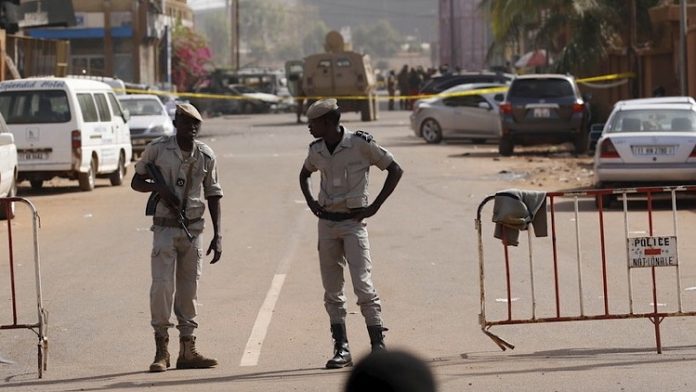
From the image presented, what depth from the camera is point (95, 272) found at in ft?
45.3

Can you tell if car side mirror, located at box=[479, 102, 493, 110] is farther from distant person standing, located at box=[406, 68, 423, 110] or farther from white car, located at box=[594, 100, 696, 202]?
distant person standing, located at box=[406, 68, 423, 110]

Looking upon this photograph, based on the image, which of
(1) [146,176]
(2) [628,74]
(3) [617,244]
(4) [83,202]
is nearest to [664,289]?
(3) [617,244]

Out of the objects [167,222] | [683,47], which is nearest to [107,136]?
[683,47]

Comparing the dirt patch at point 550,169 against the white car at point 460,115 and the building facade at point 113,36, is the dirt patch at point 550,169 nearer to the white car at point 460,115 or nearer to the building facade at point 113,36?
the white car at point 460,115

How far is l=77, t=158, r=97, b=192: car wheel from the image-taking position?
23.6 meters

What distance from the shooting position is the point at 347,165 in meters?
8.63

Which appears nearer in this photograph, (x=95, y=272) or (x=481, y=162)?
(x=95, y=272)

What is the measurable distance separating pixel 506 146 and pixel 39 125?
449 inches

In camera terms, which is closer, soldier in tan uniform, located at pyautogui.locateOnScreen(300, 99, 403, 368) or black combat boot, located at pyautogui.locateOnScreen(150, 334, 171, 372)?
soldier in tan uniform, located at pyautogui.locateOnScreen(300, 99, 403, 368)

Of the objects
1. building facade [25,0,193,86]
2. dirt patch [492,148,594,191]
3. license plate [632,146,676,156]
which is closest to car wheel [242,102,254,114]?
building facade [25,0,193,86]

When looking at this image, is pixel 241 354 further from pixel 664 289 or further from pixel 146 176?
pixel 664 289

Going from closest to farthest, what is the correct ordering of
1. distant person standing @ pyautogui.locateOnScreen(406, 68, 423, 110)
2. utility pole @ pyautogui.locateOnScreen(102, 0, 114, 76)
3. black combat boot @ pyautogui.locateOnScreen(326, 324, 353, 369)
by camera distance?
1. black combat boot @ pyautogui.locateOnScreen(326, 324, 353, 369)
2. distant person standing @ pyautogui.locateOnScreen(406, 68, 423, 110)
3. utility pole @ pyautogui.locateOnScreen(102, 0, 114, 76)

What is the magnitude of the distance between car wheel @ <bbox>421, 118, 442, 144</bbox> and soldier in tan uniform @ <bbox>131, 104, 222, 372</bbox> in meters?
27.7

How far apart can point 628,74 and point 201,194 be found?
28.3m
